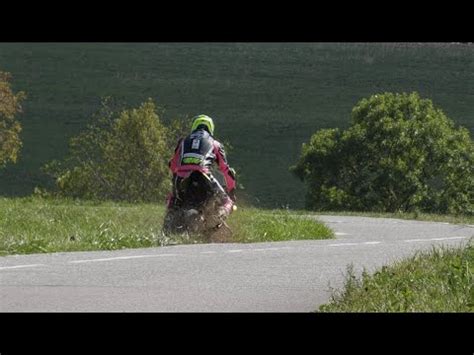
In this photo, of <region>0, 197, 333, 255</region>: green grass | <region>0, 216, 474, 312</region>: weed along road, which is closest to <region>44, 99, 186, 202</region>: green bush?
<region>0, 197, 333, 255</region>: green grass

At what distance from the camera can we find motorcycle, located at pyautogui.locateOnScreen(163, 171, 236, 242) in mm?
17625

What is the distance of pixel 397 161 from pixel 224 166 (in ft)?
152

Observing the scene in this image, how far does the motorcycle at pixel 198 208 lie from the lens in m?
17.6

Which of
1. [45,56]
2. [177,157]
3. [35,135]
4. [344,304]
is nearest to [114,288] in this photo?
[344,304]

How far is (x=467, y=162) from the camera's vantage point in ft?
211

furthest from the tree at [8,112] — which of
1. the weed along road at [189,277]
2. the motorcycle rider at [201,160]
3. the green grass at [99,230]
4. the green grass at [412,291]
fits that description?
the green grass at [412,291]

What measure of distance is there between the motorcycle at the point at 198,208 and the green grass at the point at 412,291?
6.07 meters

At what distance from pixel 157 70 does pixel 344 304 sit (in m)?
114

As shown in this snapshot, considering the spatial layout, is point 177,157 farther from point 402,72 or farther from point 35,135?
point 402,72

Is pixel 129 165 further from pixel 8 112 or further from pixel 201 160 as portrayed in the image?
pixel 201 160

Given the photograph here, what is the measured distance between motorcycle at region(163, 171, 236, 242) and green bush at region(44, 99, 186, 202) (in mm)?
51232

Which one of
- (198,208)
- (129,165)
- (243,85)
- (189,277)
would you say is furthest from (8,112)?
(243,85)

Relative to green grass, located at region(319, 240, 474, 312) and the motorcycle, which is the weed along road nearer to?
green grass, located at region(319, 240, 474, 312)

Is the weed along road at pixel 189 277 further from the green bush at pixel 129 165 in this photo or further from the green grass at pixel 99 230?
the green bush at pixel 129 165
